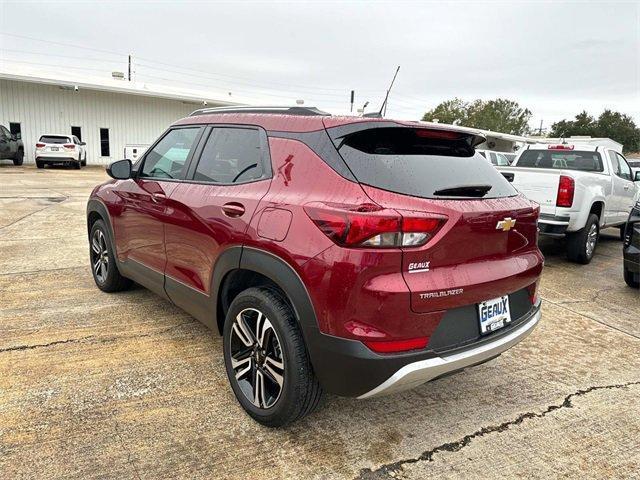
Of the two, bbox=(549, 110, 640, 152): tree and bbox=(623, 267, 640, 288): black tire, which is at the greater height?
bbox=(549, 110, 640, 152): tree

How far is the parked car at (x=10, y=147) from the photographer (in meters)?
19.4

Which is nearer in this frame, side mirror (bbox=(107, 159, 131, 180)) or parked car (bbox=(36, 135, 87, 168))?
side mirror (bbox=(107, 159, 131, 180))

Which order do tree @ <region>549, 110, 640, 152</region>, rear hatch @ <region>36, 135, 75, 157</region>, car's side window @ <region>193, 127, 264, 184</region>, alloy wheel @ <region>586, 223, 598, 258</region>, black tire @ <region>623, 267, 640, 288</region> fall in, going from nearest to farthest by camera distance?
car's side window @ <region>193, 127, 264, 184</region>, black tire @ <region>623, 267, 640, 288</region>, alloy wheel @ <region>586, 223, 598, 258</region>, rear hatch @ <region>36, 135, 75, 157</region>, tree @ <region>549, 110, 640, 152</region>

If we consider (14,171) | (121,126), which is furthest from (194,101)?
(14,171)

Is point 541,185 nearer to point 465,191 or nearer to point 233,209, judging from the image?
point 465,191

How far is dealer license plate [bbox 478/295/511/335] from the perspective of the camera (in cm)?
251

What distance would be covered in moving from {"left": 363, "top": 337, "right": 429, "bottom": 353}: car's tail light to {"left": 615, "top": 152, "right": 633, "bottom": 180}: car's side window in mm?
7572

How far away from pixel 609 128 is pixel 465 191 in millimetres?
70092

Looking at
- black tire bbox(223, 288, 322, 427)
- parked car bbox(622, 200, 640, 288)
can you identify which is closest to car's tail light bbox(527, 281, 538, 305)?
black tire bbox(223, 288, 322, 427)

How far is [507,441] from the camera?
266 cm

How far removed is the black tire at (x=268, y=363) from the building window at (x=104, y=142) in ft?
83.3

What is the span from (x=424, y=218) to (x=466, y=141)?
0.96 m

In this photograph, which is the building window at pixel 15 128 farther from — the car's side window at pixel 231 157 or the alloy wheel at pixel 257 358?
the alloy wheel at pixel 257 358

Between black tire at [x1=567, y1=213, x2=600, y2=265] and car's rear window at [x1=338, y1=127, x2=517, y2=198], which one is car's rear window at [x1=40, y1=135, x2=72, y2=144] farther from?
car's rear window at [x1=338, y1=127, x2=517, y2=198]
